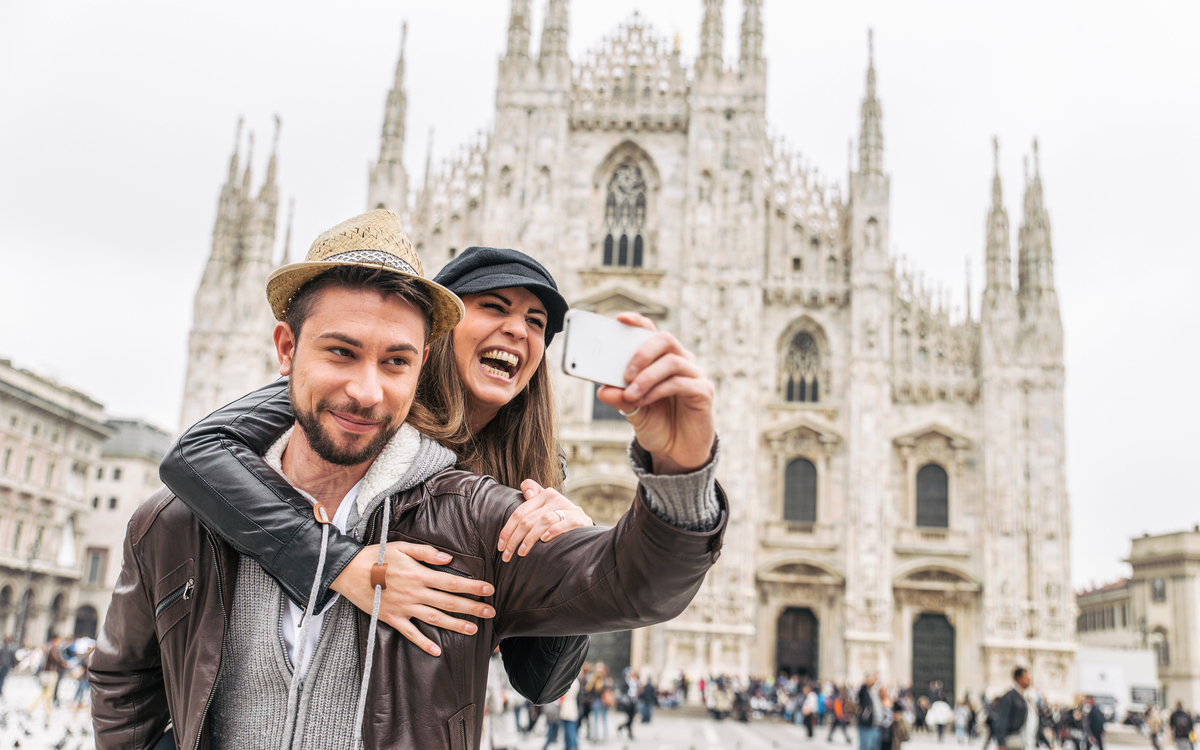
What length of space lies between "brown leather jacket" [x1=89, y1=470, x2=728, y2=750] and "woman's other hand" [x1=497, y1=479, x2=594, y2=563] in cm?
2

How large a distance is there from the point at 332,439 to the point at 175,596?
0.33 metres

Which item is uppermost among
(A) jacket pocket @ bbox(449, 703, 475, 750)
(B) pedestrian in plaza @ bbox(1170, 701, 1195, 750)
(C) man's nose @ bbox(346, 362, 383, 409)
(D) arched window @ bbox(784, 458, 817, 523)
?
(D) arched window @ bbox(784, 458, 817, 523)

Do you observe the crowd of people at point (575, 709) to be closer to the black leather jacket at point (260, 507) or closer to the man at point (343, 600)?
the black leather jacket at point (260, 507)

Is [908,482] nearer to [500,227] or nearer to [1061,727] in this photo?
[1061,727]

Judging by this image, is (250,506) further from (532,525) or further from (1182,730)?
(1182,730)

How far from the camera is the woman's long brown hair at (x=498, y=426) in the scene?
5.82 feet

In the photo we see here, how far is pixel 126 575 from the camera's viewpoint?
1.59m

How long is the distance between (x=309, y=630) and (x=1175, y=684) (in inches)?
1806

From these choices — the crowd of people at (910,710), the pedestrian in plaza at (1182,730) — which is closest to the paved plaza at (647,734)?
the crowd of people at (910,710)

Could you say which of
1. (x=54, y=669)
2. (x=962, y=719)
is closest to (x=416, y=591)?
(x=54, y=669)

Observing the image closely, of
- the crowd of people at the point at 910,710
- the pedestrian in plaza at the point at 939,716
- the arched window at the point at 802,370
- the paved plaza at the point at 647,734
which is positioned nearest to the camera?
the paved plaza at the point at 647,734

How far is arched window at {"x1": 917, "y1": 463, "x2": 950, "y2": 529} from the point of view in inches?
898

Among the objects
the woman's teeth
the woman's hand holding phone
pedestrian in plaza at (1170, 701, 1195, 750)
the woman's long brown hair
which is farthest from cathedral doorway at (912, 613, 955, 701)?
the woman's hand holding phone

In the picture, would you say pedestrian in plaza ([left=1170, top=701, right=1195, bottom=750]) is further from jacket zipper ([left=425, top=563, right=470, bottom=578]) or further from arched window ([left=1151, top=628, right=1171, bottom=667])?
arched window ([left=1151, top=628, right=1171, bottom=667])
